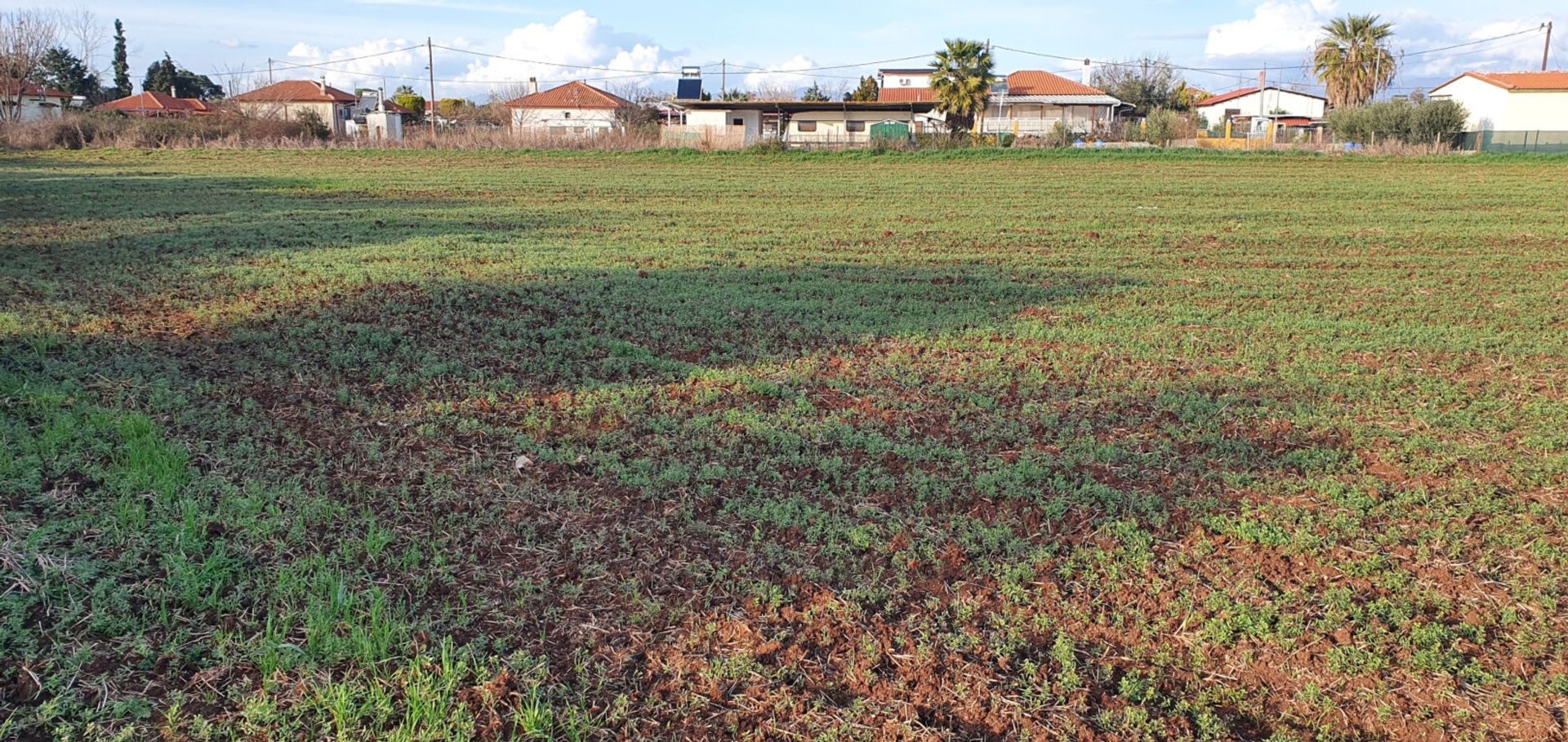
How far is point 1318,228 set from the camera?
15.0 meters

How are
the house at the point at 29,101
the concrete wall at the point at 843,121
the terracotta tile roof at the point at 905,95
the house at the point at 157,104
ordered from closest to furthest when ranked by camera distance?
the house at the point at 29,101
the concrete wall at the point at 843,121
the house at the point at 157,104
the terracotta tile roof at the point at 905,95

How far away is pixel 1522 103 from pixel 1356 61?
1173 centimetres

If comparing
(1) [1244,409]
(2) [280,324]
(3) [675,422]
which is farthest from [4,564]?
(1) [1244,409]

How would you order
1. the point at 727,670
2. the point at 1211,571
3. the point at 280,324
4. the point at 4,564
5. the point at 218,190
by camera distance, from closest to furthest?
the point at 727,670
the point at 4,564
the point at 1211,571
the point at 280,324
the point at 218,190

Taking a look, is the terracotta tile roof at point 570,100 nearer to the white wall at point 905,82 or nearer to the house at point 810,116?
the house at point 810,116

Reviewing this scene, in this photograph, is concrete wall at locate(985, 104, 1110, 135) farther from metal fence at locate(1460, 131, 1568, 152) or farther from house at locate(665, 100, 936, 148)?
metal fence at locate(1460, 131, 1568, 152)

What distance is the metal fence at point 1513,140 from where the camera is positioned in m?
41.6

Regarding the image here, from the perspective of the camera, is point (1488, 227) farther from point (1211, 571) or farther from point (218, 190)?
point (218, 190)

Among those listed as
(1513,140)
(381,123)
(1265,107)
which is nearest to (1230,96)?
(1265,107)

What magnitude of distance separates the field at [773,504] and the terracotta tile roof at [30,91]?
47.0m

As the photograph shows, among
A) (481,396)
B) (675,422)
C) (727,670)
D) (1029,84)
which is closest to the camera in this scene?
(727,670)

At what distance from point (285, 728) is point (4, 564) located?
1599mm

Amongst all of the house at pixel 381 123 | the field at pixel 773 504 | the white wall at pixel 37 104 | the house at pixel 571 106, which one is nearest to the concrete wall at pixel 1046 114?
the house at pixel 571 106

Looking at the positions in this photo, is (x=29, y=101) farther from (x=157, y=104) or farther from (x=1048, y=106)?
(x=1048, y=106)
